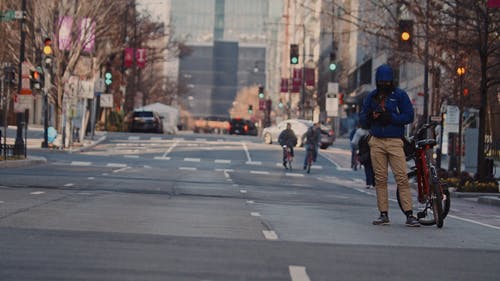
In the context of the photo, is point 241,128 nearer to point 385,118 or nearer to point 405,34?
point 405,34

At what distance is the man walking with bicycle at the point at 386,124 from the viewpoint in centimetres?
1515

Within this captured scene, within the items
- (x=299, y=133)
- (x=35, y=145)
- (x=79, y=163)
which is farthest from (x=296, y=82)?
(x=79, y=163)

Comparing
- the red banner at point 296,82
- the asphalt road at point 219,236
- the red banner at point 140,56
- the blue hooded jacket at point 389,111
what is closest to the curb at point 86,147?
the red banner at point 140,56

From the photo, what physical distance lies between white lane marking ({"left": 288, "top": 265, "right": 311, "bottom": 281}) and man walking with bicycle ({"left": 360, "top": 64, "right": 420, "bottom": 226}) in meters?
5.33

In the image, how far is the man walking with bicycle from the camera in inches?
596

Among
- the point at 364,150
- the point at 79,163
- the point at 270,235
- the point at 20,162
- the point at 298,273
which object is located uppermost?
the point at 364,150

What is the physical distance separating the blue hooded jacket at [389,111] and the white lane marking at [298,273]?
210 inches

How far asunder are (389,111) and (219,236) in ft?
10.9

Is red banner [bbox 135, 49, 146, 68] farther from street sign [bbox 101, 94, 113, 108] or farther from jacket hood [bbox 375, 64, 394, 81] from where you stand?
jacket hood [bbox 375, 64, 394, 81]

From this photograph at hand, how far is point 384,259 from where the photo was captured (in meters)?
11.1

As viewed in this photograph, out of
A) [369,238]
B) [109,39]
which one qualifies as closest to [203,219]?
[369,238]

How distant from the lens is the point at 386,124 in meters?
15.3

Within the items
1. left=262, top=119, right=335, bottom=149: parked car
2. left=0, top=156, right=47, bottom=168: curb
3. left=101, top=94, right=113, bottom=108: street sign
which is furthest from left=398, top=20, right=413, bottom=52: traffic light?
left=101, top=94, right=113, bottom=108: street sign

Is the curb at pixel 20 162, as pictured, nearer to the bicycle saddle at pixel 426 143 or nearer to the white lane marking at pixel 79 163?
the white lane marking at pixel 79 163
